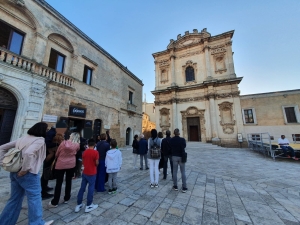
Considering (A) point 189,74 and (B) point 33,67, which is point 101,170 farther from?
(A) point 189,74

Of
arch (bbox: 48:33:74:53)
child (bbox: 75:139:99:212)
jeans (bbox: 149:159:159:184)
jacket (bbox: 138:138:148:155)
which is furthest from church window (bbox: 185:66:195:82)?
child (bbox: 75:139:99:212)

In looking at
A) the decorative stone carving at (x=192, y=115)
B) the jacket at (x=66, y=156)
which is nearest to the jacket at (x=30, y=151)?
the jacket at (x=66, y=156)

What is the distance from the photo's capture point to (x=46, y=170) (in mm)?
3160

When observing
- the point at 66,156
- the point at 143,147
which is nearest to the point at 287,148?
the point at 143,147

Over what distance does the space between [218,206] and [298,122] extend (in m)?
18.9

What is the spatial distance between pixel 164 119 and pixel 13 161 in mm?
18832

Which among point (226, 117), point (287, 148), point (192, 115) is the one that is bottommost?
point (287, 148)

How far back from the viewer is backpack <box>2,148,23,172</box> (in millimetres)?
1796

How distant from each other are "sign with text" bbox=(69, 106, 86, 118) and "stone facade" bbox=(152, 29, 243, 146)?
12413 millimetres

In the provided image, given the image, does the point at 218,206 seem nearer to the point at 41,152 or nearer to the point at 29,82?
the point at 41,152

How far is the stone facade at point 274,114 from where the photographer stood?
14398 millimetres

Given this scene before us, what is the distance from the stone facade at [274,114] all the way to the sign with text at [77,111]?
18.0 metres

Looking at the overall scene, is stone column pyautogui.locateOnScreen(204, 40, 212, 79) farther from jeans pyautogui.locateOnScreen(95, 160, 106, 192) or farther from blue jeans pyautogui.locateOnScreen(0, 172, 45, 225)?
blue jeans pyautogui.locateOnScreen(0, 172, 45, 225)

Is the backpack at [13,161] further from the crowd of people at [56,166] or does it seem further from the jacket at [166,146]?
the jacket at [166,146]
